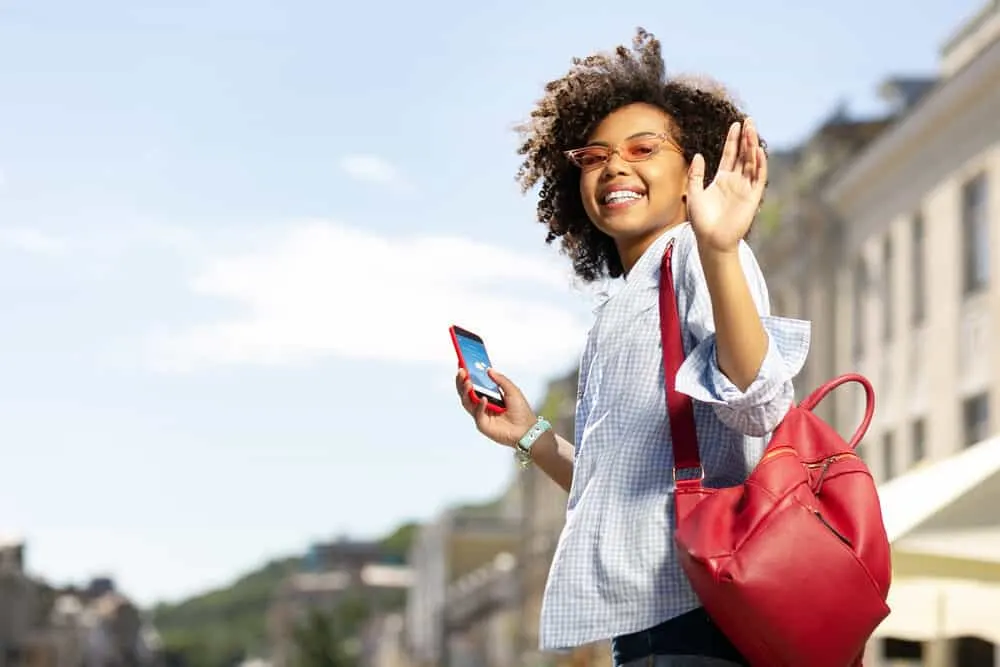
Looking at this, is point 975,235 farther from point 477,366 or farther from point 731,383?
point 731,383

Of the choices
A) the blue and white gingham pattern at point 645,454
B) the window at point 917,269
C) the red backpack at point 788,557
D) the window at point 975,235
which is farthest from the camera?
the window at point 917,269

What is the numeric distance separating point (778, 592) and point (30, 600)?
9882 centimetres

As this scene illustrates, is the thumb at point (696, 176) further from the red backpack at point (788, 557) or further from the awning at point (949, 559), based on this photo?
the awning at point (949, 559)

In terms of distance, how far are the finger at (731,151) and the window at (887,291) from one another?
91.9 feet

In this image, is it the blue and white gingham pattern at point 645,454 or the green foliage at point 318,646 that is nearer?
the blue and white gingham pattern at point 645,454

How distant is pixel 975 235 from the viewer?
27.6 m

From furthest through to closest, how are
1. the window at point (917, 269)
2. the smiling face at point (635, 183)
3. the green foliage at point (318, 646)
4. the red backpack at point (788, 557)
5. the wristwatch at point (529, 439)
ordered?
1. the green foliage at point (318, 646)
2. the window at point (917, 269)
3. the wristwatch at point (529, 439)
4. the smiling face at point (635, 183)
5. the red backpack at point (788, 557)

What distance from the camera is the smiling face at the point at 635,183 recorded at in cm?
388

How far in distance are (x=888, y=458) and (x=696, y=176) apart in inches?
1131

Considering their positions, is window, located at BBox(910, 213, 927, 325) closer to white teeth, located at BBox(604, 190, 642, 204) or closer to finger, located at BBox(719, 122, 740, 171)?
white teeth, located at BBox(604, 190, 642, 204)

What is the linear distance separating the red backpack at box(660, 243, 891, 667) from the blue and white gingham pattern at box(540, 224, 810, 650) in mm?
95

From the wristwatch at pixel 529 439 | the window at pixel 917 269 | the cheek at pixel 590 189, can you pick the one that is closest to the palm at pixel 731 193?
the cheek at pixel 590 189

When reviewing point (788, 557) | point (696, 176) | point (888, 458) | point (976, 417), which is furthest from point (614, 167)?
point (888, 458)

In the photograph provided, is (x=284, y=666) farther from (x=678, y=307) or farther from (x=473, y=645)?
(x=678, y=307)
